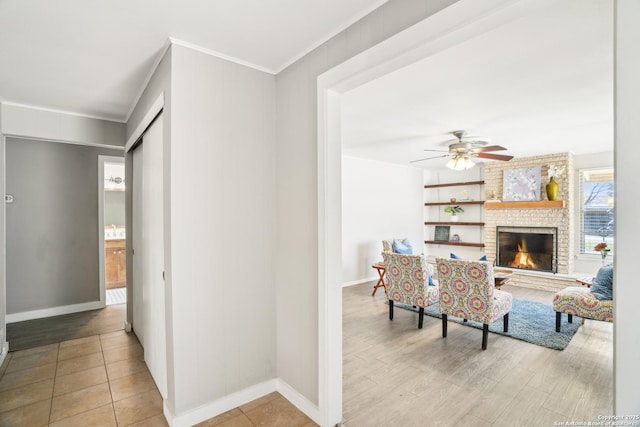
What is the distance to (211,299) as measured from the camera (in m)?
2.20

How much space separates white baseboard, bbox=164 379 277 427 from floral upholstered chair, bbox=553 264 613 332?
3.45 meters

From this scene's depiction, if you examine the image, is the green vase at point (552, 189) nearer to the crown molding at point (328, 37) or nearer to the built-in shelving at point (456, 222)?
the built-in shelving at point (456, 222)

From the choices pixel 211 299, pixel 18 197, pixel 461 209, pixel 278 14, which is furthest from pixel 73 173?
pixel 461 209

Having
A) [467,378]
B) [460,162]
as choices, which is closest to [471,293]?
[467,378]

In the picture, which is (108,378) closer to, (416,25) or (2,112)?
(2,112)

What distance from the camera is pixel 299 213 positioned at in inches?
90.7

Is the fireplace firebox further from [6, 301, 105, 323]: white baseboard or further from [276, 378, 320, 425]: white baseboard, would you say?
[6, 301, 105, 323]: white baseboard

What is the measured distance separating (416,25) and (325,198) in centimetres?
107

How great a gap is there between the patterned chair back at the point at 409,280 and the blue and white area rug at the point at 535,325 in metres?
0.38

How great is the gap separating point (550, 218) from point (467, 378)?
15.9ft

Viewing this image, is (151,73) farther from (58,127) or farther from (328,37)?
(58,127)
